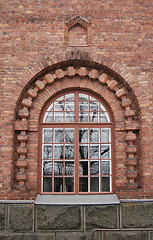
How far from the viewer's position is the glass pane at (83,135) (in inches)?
289

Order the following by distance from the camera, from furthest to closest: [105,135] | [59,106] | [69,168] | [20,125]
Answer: [59,106] → [105,135] → [69,168] → [20,125]

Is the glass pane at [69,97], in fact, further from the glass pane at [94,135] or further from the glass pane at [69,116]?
the glass pane at [94,135]

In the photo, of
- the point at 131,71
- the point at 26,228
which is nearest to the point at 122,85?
the point at 131,71

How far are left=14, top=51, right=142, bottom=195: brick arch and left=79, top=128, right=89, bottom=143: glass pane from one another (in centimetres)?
99

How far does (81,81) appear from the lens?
7.49 meters

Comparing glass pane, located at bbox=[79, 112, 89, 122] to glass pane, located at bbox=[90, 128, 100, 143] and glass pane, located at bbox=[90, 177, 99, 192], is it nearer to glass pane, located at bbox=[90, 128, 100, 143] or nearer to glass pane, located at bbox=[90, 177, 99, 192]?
glass pane, located at bbox=[90, 128, 100, 143]

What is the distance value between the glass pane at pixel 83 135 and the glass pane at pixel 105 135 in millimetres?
392

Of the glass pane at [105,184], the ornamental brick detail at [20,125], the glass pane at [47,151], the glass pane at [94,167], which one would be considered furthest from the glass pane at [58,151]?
the glass pane at [105,184]

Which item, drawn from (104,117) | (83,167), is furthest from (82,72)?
(83,167)

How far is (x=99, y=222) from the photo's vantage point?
6555 mm

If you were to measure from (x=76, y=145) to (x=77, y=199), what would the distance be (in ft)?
4.38

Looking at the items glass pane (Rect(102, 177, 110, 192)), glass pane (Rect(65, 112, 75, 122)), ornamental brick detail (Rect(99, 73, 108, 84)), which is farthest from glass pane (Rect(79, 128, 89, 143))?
ornamental brick detail (Rect(99, 73, 108, 84))

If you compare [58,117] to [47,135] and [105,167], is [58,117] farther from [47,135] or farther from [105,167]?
[105,167]

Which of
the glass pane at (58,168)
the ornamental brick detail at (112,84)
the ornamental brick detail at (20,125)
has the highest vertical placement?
the ornamental brick detail at (112,84)
